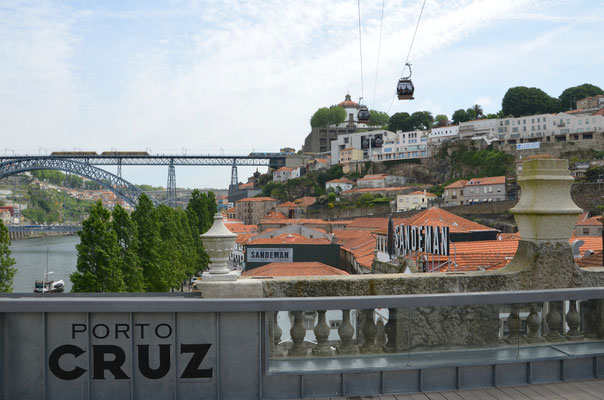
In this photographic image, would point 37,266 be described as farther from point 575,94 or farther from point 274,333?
point 575,94

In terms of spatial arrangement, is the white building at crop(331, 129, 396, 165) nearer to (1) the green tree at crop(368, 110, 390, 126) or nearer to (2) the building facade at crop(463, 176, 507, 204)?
(1) the green tree at crop(368, 110, 390, 126)

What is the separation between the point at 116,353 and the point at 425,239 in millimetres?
17025

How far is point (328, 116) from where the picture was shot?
12344cm

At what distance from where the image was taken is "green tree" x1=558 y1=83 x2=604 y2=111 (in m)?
92.2

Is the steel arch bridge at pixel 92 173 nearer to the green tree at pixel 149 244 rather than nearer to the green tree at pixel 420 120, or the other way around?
the green tree at pixel 420 120

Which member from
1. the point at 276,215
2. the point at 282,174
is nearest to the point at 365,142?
the point at 282,174

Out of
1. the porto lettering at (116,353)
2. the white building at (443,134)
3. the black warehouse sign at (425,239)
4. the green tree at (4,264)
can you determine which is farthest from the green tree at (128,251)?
the white building at (443,134)

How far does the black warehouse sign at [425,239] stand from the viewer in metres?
17.6

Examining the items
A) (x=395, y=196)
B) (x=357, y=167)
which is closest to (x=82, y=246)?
(x=395, y=196)

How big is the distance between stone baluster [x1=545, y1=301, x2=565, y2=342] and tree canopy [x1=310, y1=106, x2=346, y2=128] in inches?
4766

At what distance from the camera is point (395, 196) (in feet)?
250

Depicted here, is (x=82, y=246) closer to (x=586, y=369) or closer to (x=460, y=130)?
(x=586, y=369)

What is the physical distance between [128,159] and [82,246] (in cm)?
9155

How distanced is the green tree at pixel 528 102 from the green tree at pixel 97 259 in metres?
87.4
